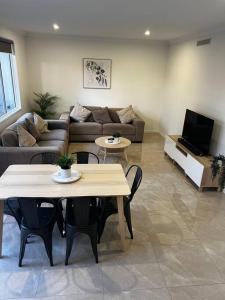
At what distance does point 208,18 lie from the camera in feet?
10.7

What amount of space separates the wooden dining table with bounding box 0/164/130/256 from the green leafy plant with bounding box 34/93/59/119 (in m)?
4.03

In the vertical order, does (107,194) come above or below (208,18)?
below

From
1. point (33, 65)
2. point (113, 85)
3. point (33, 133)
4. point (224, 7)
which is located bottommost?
point (33, 133)

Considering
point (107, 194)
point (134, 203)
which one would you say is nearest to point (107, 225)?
point (134, 203)

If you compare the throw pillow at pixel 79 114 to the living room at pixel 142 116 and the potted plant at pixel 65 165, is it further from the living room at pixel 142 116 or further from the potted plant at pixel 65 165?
the potted plant at pixel 65 165

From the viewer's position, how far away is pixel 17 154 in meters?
3.36

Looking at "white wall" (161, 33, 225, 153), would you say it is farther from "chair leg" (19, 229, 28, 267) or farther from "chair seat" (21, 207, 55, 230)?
"chair leg" (19, 229, 28, 267)

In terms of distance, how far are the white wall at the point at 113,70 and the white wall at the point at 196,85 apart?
0.43 m

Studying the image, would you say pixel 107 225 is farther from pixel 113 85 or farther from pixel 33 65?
pixel 33 65

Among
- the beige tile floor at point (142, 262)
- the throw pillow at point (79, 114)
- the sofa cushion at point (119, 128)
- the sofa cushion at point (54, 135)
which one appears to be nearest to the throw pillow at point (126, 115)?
the sofa cushion at point (119, 128)

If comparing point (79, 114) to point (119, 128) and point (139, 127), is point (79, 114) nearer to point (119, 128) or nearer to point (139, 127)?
point (119, 128)

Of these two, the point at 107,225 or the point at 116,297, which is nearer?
the point at 116,297

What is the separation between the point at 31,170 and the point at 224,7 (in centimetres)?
299

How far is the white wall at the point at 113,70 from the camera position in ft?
19.9
